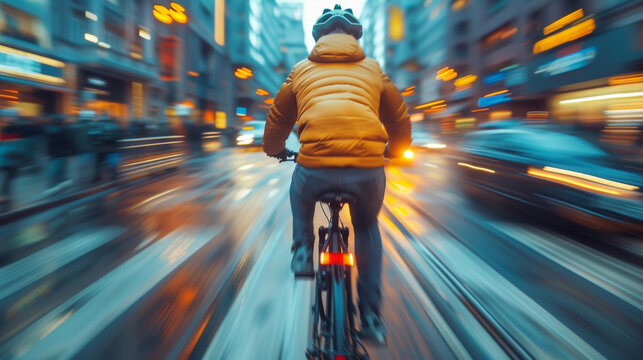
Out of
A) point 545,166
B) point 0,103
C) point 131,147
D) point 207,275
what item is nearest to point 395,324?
point 207,275

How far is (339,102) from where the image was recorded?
2158 millimetres

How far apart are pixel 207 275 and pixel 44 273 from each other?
1.55 meters

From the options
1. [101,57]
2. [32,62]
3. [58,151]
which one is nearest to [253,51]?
[101,57]

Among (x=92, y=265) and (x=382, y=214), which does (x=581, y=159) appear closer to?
(x=382, y=214)

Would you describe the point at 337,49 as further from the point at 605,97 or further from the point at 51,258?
the point at 605,97

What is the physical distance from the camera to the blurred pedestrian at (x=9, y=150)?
6.96m

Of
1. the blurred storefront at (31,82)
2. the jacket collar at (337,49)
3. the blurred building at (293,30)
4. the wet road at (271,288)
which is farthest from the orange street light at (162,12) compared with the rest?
the blurred building at (293,30)

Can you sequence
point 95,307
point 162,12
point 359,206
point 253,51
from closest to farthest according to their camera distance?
point 359,206 < point 95,307 < point 162,12 < point 253,51

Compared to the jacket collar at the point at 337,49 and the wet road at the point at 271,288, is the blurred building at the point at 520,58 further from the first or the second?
the jacket collar at the point at 337,49

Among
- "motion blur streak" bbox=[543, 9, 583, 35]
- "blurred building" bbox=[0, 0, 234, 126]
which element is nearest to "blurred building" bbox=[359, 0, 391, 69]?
"blurred building" bbox=[0, 0, 234, 126]

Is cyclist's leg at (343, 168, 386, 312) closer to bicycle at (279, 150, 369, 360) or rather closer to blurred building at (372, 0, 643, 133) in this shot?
bicycle at (279, 150, 369, 360)

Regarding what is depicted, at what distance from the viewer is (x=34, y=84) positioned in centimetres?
1738

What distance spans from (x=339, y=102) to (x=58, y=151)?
8.15 m

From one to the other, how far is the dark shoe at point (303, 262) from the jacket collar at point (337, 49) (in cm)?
114
